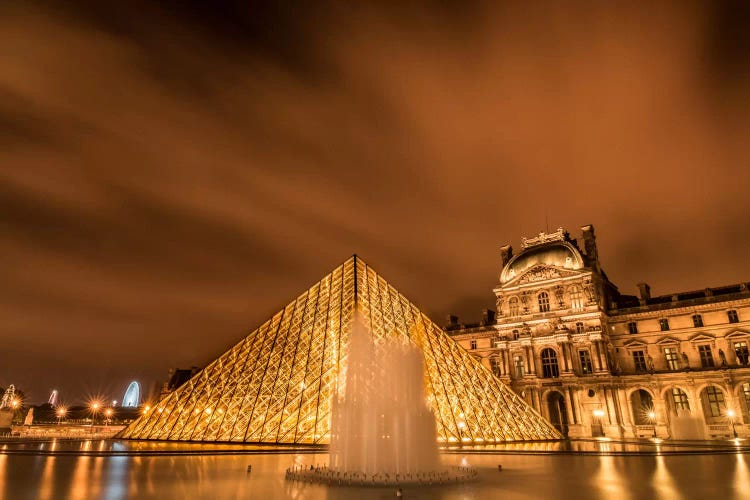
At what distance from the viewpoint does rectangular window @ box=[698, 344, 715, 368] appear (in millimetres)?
31047

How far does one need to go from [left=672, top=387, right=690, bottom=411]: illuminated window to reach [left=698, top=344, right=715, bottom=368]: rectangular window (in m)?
2.40

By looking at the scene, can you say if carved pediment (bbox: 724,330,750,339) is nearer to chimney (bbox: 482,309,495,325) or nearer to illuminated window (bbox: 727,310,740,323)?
illuminated window (bbox: 727,310,740,323)

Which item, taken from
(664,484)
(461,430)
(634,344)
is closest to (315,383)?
(461,430)

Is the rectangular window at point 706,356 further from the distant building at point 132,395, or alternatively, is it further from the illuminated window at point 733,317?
the distant building at point 132,395

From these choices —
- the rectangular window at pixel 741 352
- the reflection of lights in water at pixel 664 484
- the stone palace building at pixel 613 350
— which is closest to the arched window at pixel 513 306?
the stone palace building at pixel 613 350

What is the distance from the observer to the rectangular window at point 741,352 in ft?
97.9

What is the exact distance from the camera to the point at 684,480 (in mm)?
8445

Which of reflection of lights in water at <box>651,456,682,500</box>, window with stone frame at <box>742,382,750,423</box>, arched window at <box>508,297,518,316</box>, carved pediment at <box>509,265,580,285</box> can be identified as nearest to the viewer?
reflection of lights in water at <box>651,456,682,500</box>

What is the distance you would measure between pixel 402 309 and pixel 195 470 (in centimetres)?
1381

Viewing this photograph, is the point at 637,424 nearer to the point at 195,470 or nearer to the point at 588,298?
the point at 588,298

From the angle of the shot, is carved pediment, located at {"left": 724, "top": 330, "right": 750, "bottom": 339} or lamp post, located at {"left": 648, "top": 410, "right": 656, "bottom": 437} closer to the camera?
carved pediment, located at {"left": 724, "top": 330, "right": 750, "bottom": 339}

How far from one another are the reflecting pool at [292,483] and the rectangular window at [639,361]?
23.1 metres

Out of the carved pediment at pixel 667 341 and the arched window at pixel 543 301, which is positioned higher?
the arched window at pixel 543 301

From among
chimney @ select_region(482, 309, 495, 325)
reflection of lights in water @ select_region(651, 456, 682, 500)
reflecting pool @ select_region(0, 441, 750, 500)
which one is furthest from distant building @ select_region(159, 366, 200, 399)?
reflection of lights in water @ select_region(651, 456, 682, 500)
